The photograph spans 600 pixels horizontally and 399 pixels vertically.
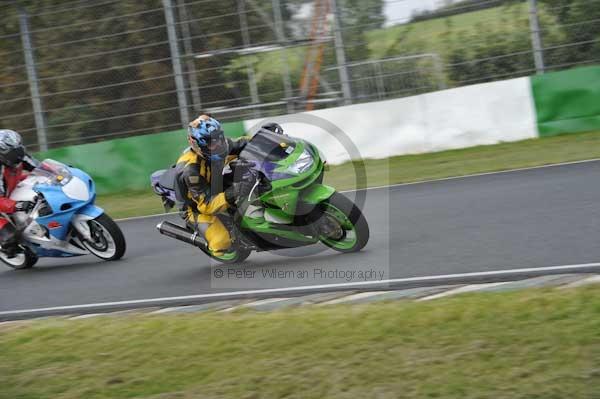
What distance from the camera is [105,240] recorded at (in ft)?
30.5

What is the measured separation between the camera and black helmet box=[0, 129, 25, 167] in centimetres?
901

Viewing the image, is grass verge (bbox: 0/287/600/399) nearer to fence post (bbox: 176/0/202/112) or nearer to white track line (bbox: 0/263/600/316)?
white track line (bbox: 0/263/600/316)

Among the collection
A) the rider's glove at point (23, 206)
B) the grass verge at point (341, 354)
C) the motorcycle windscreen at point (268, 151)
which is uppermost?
the motorcycle windscreen at point (268, 151)

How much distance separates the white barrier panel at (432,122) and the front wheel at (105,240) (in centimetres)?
455

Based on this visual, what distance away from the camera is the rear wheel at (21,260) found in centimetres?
968

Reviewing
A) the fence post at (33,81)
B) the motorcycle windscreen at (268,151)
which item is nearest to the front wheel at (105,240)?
the motorcycle windscreen at (268,151)

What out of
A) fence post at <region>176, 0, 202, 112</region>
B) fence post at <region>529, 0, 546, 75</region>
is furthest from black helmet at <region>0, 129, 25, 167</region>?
fence post at <region>529, 0, 546, 75</region>

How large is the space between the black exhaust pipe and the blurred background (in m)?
6.07

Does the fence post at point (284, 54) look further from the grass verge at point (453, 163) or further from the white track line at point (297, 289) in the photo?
the white track line at point (297, 289)

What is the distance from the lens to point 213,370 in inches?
199

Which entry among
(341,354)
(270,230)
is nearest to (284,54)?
(270,230)

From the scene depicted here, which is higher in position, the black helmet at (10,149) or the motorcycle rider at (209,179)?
the black helmet at (10,149)

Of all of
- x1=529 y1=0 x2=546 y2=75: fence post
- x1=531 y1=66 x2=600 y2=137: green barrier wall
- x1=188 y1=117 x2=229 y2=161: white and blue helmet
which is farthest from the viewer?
x1=529 y1=0 x2=546 y2=75: fence post

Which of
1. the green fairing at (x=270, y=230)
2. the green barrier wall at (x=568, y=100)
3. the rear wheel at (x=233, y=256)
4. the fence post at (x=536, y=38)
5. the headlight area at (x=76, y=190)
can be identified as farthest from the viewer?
the fence post at (x=536, y=38)
